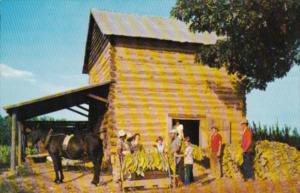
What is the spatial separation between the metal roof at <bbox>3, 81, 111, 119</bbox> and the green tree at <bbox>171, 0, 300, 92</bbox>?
440 cm

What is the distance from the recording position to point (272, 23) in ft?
54.4

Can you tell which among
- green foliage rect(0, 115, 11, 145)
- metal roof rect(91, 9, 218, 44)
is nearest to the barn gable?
metal roof rect(91, 9, 218, 44)

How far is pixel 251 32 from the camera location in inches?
647

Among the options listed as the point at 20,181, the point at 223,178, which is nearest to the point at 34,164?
the point at 20,181

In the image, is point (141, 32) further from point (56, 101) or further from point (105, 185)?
point (105, 185)

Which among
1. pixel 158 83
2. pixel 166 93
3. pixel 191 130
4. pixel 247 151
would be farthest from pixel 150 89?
→ pixel 247 151

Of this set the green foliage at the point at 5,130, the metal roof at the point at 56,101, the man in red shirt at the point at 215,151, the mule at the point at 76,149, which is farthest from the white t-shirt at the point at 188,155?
the green foliage at the point at 5,130

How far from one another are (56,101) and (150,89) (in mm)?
4075

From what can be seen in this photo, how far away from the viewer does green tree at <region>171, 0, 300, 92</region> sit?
1555 cm

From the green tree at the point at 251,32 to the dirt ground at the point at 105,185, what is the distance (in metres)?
4.81

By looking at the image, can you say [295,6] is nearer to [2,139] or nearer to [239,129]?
[239,129]

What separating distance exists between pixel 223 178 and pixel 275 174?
1878 mm

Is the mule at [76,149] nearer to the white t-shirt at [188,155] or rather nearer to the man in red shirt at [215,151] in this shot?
the white t-shirt at [188,155]

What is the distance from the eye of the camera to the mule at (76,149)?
14.7 metres
